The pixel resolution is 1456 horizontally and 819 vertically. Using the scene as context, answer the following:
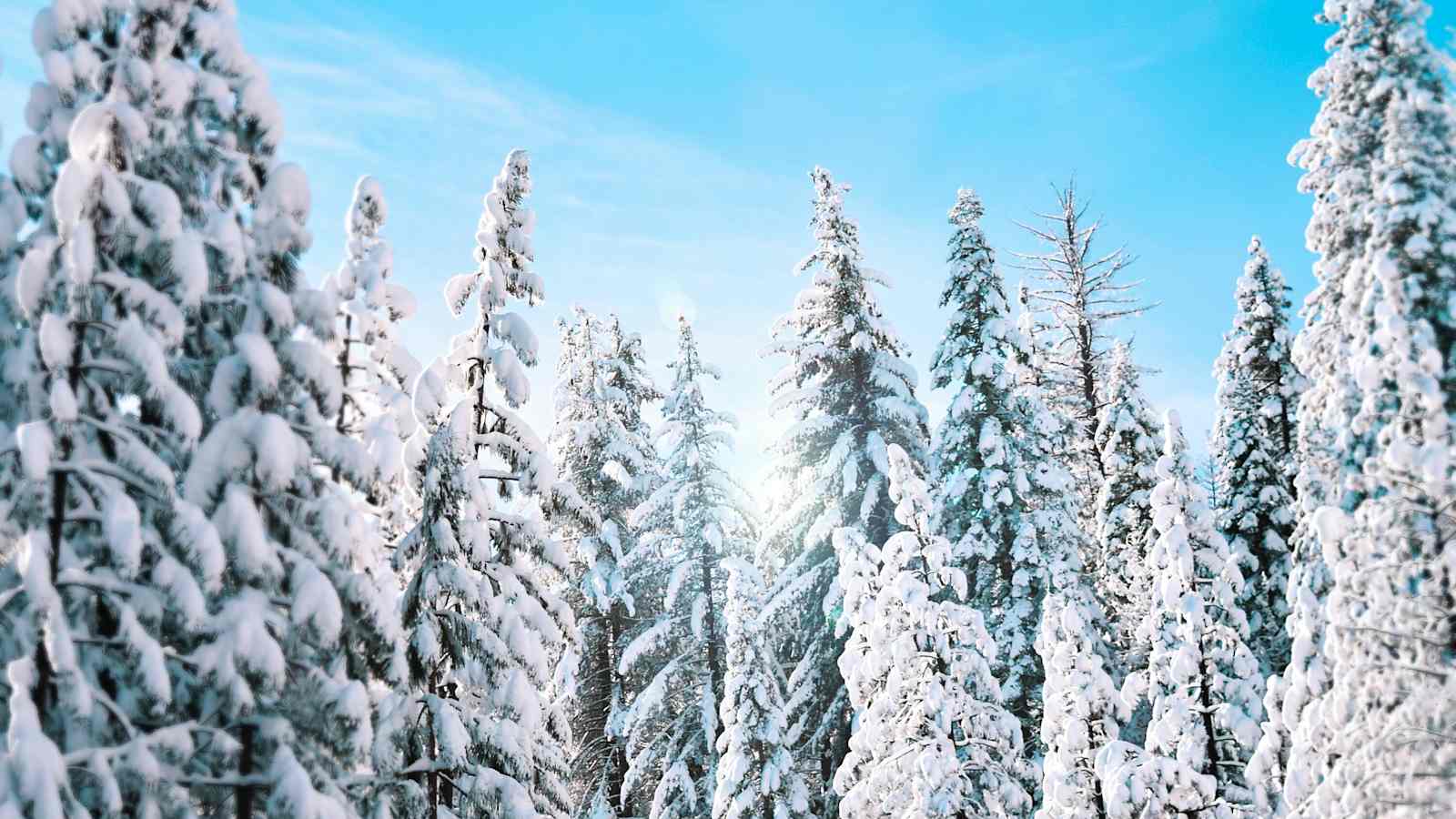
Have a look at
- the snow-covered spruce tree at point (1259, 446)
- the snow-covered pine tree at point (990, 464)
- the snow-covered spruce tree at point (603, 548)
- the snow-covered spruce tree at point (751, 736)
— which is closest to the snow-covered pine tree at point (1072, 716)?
the snow-covered pine tree at point (990, 464)

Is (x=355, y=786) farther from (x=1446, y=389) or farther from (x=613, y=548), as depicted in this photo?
(x=613, y=548)

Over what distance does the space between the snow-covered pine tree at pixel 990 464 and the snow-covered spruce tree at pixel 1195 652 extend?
726 cm

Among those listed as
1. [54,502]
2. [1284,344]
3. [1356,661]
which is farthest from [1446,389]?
[1284,344]

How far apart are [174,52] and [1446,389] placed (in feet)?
41.0

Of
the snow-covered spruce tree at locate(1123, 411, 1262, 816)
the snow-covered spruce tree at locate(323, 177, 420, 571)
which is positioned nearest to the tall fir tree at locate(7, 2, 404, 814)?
the snow-covered spruce tree at locate(323, 177, 420, 571)

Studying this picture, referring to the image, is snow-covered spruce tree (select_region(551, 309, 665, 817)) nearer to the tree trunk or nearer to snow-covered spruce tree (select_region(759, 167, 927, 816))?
snow-covered spruce tree (select_region(759, 167, 927, 816))

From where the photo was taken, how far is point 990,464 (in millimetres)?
21172

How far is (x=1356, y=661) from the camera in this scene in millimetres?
8844

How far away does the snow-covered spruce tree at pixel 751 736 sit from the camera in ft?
58.4

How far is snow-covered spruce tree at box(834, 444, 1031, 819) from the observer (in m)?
13.2

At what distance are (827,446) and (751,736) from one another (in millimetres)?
7640

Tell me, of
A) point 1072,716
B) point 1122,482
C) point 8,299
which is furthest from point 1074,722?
point 8,299

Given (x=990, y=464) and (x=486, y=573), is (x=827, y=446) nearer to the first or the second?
(x=990, y=464)

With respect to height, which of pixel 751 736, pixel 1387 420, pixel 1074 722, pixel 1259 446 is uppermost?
pixel 1259 446
